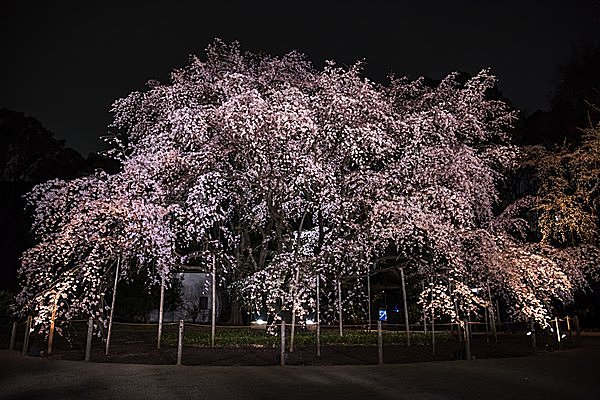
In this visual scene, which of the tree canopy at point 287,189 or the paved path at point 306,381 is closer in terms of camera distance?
the paved path at point 306,381

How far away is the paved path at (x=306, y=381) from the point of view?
7434mm

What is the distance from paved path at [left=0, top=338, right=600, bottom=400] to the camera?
24.4 ft

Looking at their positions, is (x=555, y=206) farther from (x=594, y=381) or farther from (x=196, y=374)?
(x=196, y=374)

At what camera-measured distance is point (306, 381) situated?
28.8 feet

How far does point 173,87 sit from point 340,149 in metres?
5.75

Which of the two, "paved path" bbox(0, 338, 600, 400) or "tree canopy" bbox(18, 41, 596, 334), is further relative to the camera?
"tree canopy" bbox(18, 41, 596, 334)

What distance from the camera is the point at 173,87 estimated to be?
1614 cm

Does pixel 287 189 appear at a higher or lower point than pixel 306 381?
higher

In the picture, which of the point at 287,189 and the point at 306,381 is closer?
the point at 306,381

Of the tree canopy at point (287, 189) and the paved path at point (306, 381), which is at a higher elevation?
the tree canopy at point (287, 189)

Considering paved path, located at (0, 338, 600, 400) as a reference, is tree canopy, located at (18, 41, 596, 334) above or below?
above

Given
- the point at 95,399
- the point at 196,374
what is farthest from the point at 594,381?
the point at 95,399

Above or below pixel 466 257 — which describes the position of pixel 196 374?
below

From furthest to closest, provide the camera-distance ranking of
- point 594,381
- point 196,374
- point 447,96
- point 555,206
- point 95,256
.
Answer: point 555,206
point 447,96
point 95,256
point 196,374
point 594,381
